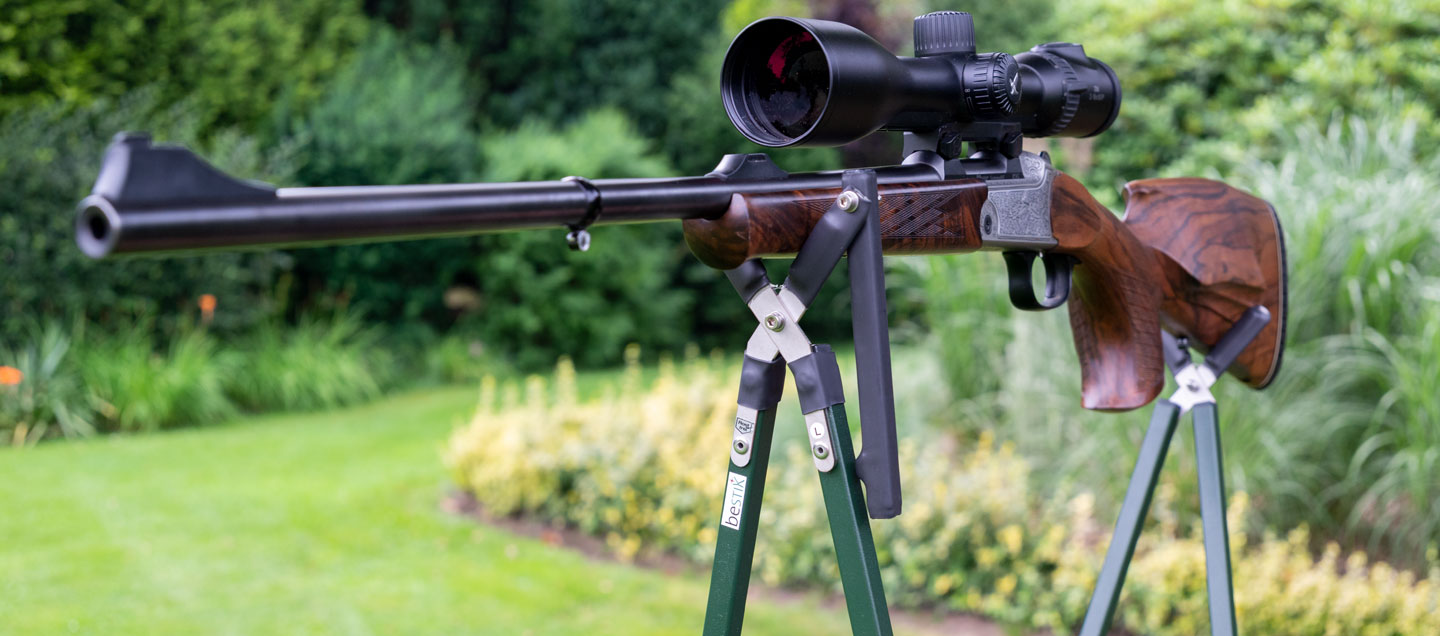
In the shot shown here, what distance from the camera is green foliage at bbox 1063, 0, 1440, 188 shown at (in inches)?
269

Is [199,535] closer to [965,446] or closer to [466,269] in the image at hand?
[965,446]

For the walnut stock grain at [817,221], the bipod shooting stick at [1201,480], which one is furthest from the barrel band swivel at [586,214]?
the bipod shooting stick at [1201,480]

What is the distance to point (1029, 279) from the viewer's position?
6.88ft

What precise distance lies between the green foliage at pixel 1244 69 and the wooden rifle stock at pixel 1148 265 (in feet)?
15.2

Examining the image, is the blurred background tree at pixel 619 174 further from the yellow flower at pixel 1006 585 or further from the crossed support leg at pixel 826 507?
the crossed support leg at pixel 826 507

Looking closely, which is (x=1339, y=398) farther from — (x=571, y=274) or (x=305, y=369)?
(x=571, y=274)

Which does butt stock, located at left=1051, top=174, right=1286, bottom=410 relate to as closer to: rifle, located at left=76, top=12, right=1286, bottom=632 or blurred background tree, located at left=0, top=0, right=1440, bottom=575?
rifle, located at left=76, top=12, right=1286, bottom=632

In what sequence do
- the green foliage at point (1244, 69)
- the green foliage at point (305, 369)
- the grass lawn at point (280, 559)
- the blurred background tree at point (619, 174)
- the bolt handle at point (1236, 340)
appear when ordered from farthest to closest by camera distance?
the green foliage at point (305, 369) < the green foliage at point (1244, 69) < the blurred background tree at point (619, 174) < the grass lawn at point (280, 559) < the bolt handle at point (1236, 340)

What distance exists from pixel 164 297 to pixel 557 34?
5329 millimetres

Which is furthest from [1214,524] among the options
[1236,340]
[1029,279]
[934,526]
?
[934,526]

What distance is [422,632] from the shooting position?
4.45m

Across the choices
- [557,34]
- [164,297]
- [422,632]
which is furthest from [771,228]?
[557,34]

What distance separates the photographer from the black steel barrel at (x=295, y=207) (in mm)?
1138

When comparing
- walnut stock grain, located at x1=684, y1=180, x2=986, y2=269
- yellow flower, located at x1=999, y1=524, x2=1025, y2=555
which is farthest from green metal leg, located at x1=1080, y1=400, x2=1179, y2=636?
yellow flower, located at x1=999, y1=524, x2=1025, y2=555
